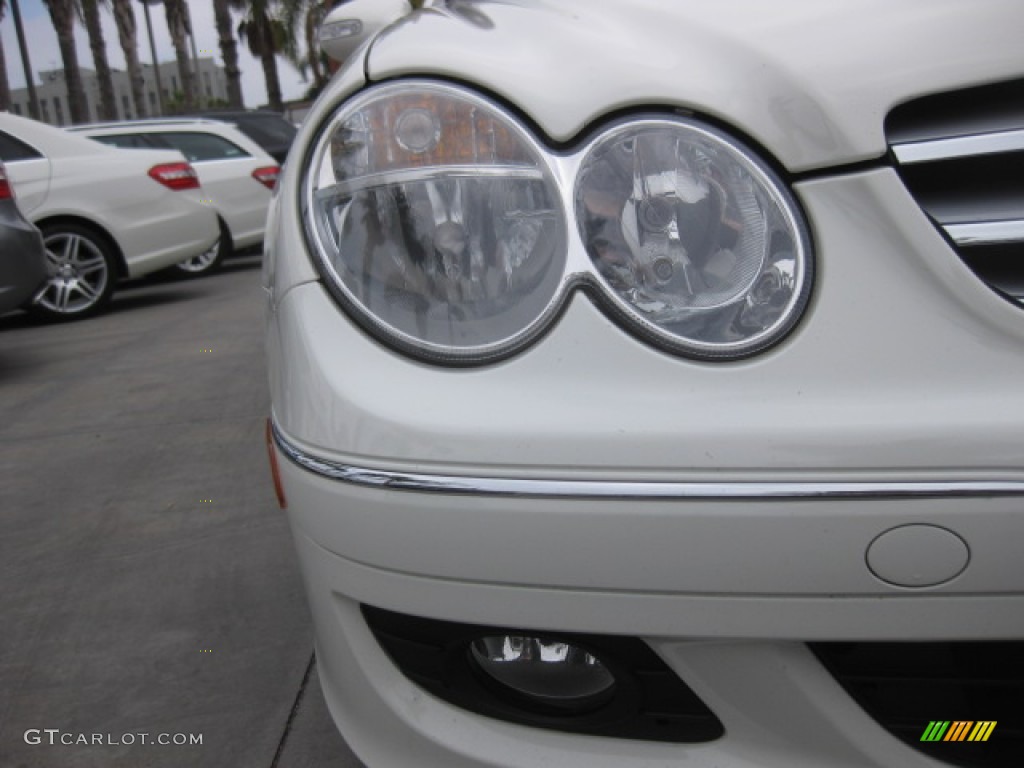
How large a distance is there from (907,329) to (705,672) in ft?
1.42

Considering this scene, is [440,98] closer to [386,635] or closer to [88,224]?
[386,635]

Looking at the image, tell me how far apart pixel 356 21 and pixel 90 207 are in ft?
20.1

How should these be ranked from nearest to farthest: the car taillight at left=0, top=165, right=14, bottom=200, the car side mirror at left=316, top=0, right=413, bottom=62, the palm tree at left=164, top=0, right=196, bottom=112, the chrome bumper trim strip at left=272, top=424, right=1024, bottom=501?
the chrome bumper trim strip at left=272, top=424, right=1024, bottom=501
the car side mirror at left=316, top=0, right=413, bottom=62
the car taillight at left=0, top=165, right=14, bottom=200
the palm tree at left=164, top=0, right=196, bottom=112

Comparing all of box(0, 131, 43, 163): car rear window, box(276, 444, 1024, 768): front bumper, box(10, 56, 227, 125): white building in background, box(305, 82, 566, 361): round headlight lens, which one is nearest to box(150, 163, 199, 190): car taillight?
box(0, 131, 43, 163): car rear window

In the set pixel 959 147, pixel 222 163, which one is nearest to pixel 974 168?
pixel 959 147

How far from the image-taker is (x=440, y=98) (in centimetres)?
128

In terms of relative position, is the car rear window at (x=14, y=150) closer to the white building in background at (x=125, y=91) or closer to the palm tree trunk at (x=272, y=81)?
the palm tree trunk at (x=272, y=81)

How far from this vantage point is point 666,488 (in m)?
1.06

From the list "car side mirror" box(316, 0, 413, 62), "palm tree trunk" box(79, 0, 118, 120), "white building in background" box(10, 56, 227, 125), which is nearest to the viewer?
"car side mirror" box(316, 0, 413, 62)

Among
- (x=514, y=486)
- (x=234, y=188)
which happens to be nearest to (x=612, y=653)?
(x=514, y=486)

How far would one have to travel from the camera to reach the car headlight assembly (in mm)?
1163

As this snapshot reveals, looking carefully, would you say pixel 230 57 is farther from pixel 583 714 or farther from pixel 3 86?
pixel 583 714

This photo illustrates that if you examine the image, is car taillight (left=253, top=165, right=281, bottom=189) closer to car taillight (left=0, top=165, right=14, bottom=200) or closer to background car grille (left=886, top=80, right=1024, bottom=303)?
car taillight (left=0, top=165, right=14, bottom=200)

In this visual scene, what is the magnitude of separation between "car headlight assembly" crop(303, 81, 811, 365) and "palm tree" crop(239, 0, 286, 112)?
34.6 metres
